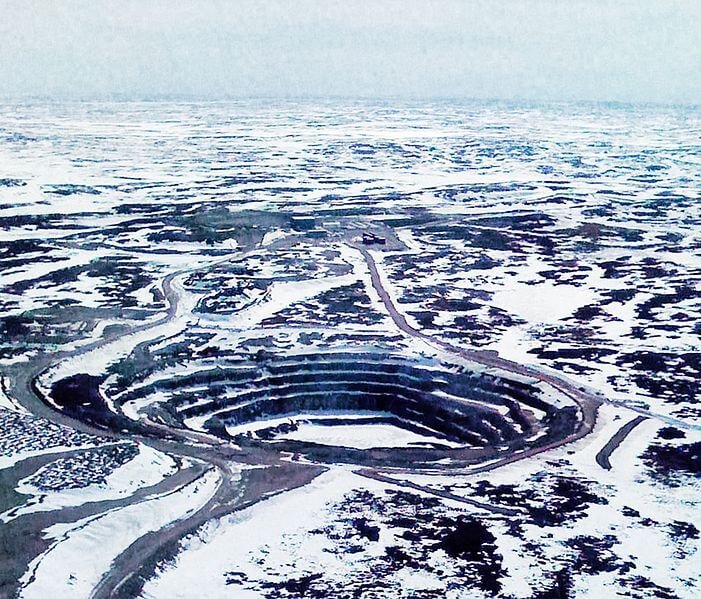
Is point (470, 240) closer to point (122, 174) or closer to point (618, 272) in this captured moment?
point (618, 272)

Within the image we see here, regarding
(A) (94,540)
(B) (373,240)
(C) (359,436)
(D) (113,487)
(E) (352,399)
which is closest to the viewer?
(A) (94,540)

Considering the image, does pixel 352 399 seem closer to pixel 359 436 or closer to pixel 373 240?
pixel 359 436

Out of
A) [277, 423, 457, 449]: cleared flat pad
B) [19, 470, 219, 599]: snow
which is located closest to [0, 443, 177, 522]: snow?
[19, 470, 219, 599]: snow

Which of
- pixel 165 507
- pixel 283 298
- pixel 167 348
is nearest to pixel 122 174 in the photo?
pixel 283 298

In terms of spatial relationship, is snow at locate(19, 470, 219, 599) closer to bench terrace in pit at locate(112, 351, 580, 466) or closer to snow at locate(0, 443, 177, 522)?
snow at locate(0, 443, 177, 522)

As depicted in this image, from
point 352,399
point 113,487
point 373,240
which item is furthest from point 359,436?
point 373,240

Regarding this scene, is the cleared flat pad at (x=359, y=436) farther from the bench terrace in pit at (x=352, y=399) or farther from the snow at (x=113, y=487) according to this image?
the snow at (x=113, y=487)

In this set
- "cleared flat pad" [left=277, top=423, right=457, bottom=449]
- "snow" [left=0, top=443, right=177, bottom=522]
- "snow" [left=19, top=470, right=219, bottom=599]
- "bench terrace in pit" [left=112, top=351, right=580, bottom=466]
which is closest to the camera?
"snow" [left=19, top=470, right=219, bottom=599]

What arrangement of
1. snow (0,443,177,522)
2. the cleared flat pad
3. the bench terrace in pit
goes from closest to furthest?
snow (0,443,177,522), the bench terrace in pit, the cleared flat pad
